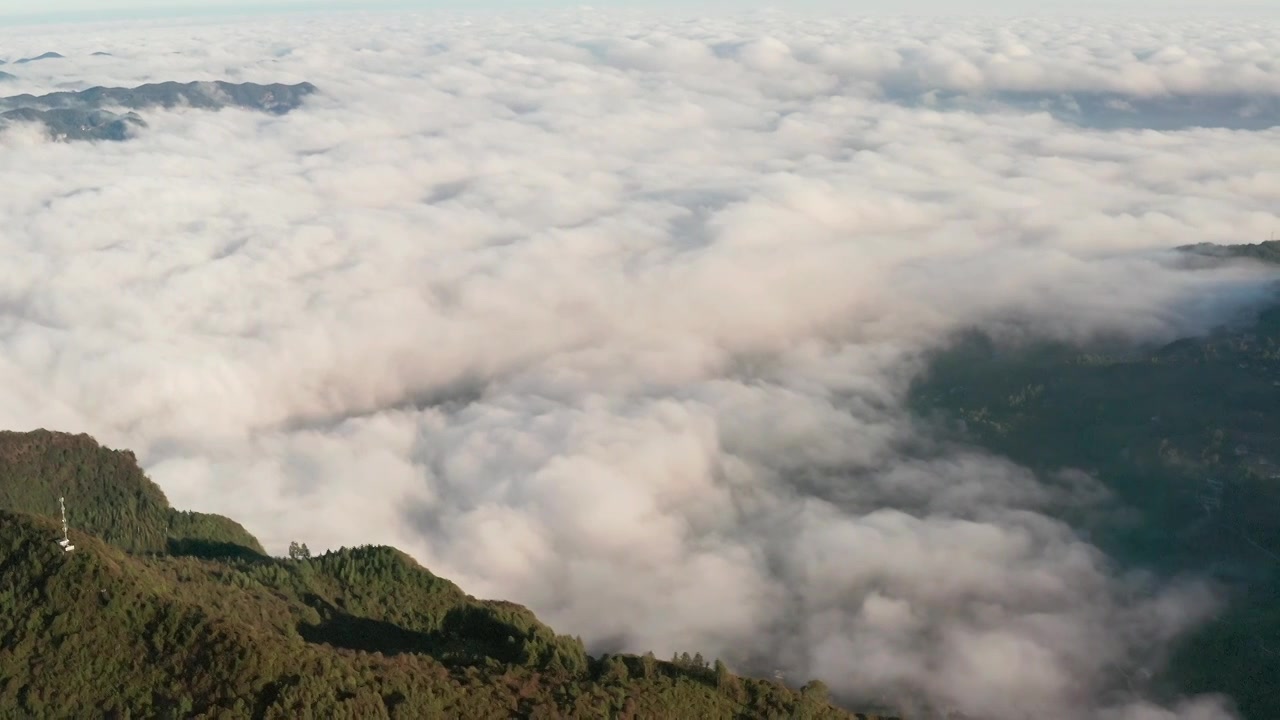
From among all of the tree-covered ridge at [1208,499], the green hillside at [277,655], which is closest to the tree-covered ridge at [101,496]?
the green hillside at [277,655]

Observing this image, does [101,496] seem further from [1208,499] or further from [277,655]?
[1208,499]

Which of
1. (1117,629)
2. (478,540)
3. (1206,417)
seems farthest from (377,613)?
(1206,417)

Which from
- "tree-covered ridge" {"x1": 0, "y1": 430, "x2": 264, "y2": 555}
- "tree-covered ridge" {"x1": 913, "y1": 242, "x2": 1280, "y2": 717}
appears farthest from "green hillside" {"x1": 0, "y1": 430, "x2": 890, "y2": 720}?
"tree-covered ridge" {"x1": 913, "y1": 242, "x2": 1280, "y2": 717}

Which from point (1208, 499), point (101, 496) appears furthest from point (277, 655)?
point (1208, 499)

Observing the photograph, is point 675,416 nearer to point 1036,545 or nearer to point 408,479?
point 408,479

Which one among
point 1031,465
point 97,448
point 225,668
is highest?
point 225,668

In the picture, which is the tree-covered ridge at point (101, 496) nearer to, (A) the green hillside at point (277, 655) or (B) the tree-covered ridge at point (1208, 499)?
(A) the green hillside at point (277, 655)

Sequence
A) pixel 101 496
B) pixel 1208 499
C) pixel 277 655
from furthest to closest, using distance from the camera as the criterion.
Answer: pixel 1208 499, pixel 101 496, pixel 277 655
